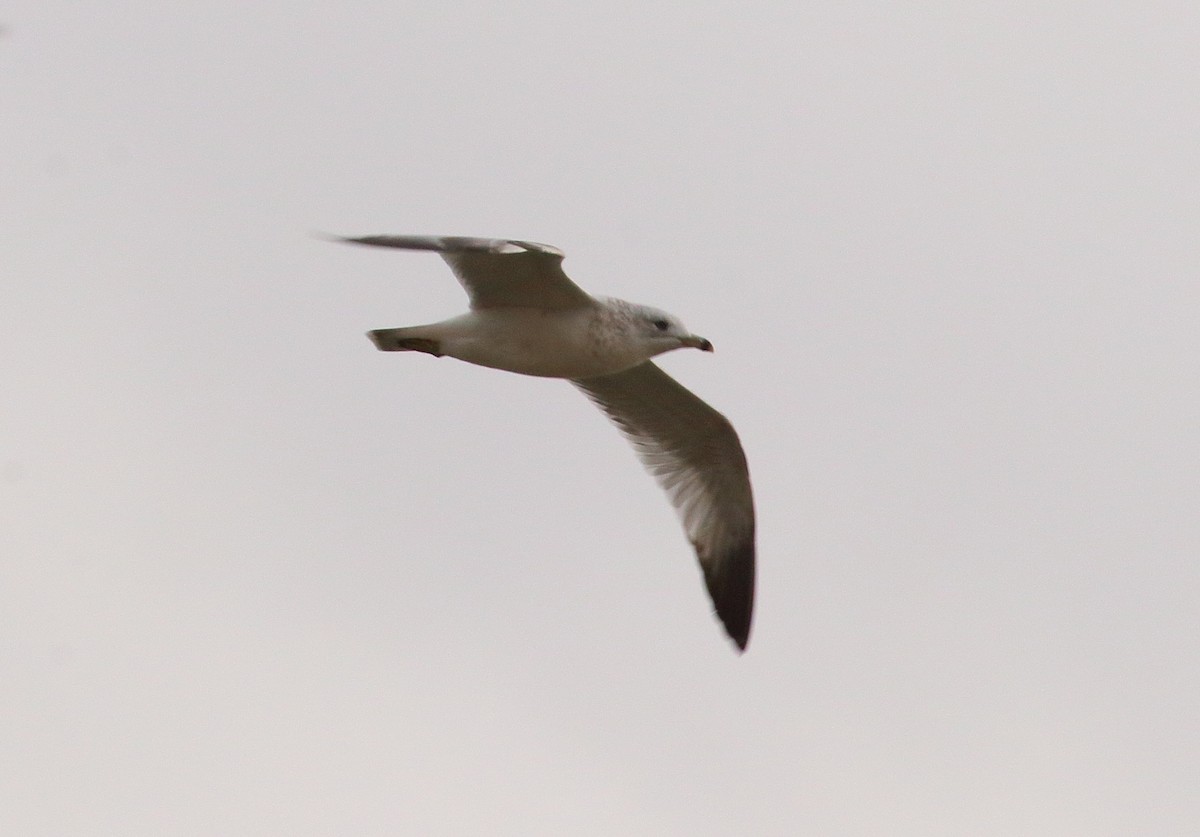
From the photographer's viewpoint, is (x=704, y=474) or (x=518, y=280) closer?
(x=518, y=280)

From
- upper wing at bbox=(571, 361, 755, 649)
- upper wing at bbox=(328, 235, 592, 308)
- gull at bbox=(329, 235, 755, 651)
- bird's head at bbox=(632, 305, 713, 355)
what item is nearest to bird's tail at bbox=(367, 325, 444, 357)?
gull at bbox=(329, 235, 755, 651)

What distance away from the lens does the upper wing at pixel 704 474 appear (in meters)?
12.7

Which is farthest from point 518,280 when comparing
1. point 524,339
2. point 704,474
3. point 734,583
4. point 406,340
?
point 734,583

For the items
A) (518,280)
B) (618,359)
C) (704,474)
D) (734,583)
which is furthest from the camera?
(734,583)

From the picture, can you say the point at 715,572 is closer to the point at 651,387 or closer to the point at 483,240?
the point at 651,387

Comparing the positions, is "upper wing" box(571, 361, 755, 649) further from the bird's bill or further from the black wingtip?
the bird's bill

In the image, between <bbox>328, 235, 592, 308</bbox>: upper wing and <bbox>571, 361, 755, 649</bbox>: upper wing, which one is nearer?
<bbox>328, 235, 592, 308</bbox>: upper wing

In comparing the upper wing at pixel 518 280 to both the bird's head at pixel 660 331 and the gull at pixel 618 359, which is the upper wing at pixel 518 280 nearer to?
the gull at pixel 618 359

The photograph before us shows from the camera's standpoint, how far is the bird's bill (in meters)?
11.1

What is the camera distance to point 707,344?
11375mm

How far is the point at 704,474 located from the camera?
13070mm

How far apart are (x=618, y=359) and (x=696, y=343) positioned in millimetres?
543

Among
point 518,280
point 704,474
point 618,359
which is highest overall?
point 518,280

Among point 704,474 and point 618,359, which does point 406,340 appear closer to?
point 618,359
